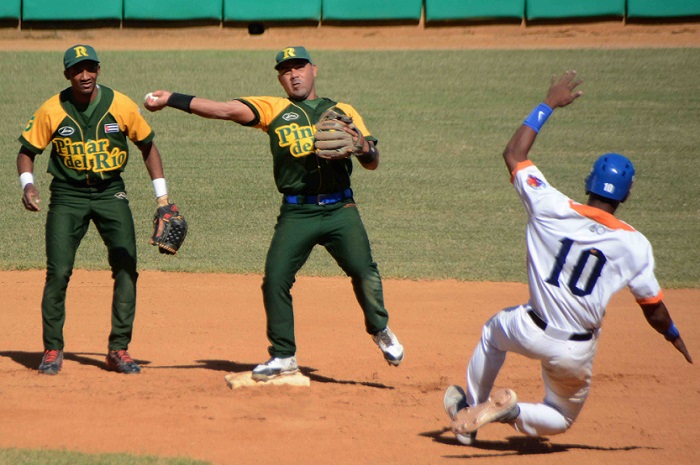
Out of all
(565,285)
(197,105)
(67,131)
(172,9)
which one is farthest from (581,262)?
(172,9)

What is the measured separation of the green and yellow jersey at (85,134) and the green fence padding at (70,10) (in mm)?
16714

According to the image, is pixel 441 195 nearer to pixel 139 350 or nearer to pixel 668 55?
pixel 139 350

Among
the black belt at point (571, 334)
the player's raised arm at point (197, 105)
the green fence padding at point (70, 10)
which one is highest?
the green fence padding at point (70, 10)

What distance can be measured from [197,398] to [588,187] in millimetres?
2824

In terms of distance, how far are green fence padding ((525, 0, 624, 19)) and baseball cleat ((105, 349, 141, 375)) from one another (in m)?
18.0

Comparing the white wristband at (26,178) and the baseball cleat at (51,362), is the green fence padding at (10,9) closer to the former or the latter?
the white wristband at (26,178)

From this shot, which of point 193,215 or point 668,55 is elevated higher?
point 668,55

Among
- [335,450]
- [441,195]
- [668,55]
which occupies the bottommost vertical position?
[335,450]

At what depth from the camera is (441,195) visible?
13.6 m

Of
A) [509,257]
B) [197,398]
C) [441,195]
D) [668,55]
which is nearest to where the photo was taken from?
[197,398]

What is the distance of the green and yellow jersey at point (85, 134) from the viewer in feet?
21.8

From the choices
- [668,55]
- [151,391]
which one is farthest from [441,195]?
[668,55]

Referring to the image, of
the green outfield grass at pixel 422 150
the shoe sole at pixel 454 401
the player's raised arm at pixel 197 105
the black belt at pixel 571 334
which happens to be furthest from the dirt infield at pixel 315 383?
the player's raised arm at pixel 197 105

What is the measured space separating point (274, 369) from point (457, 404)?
5.00 feet
